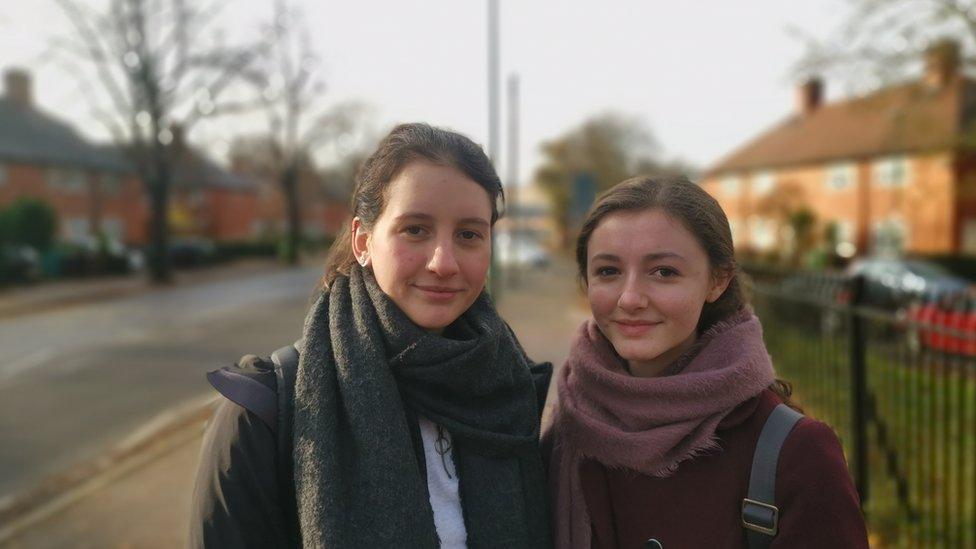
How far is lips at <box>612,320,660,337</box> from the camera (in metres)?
1.93

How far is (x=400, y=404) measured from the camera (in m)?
1.80

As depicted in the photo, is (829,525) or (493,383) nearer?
(829,525)

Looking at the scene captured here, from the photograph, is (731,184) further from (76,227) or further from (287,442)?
(287,442)

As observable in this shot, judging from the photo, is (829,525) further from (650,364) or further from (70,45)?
(70,45)

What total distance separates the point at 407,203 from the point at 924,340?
11.3 ft

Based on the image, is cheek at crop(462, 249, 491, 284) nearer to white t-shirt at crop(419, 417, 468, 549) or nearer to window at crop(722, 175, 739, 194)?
white t-shirt at crop(419, 417, 468, 549)

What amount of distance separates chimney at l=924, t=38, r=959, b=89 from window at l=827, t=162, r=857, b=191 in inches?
767

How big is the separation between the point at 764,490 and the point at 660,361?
0.46m

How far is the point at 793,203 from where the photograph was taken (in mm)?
37531

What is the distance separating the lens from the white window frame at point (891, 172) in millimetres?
32541

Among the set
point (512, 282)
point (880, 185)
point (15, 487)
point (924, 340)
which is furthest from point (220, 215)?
point (924, 340)

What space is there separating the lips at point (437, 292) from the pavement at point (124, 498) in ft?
11.3

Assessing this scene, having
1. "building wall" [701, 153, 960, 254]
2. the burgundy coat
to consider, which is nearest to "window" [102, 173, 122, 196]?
"building wall" [701, 153, 960, 254]

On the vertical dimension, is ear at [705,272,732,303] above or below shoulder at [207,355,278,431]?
above
